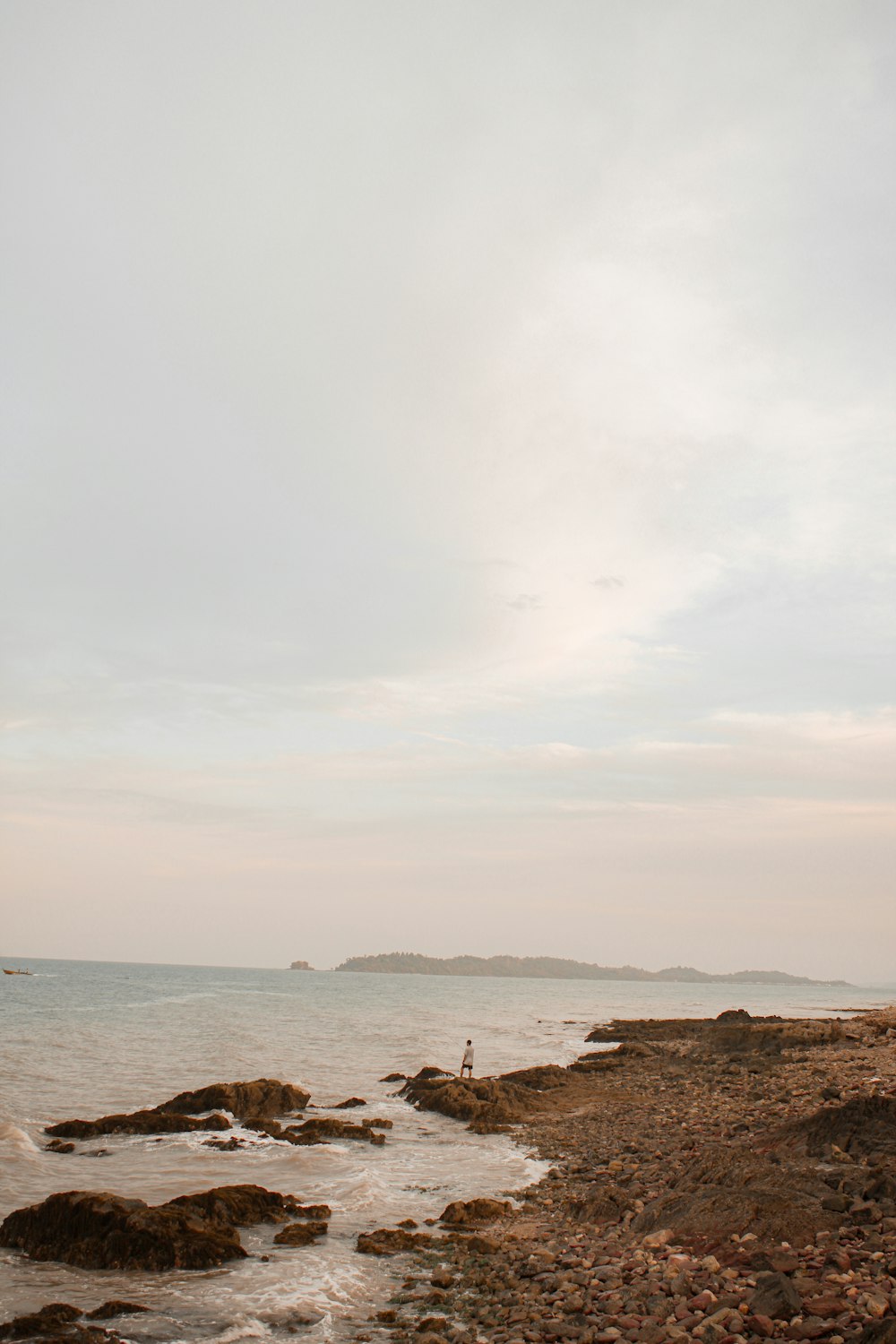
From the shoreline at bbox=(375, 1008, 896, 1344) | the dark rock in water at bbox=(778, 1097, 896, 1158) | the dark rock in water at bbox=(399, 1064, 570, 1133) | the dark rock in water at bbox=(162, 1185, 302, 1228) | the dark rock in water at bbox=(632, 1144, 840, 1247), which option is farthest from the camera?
the dark rock in water at bbox=(399, 1064, 570, 1133)

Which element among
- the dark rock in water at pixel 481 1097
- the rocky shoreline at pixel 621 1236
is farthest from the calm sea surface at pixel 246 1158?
the dark rock in water at pixel 481 1097

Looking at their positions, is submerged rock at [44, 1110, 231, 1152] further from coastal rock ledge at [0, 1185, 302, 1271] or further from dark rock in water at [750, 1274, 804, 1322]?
dark rock in water at [750, 1274, 804, 1322]

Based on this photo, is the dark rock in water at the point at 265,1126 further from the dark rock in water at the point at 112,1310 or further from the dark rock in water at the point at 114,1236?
the dark rock in water at the point at 112,1310

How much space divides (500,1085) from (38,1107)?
587 inches

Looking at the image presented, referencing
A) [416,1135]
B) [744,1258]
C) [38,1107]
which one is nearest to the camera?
[744,1258]

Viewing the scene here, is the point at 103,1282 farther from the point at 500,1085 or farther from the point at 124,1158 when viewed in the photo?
the point at 500,1085

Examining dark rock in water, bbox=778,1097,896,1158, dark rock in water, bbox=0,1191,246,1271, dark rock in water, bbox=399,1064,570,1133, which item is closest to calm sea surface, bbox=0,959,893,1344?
dark rock in water, bbox=0,1191,246,1271

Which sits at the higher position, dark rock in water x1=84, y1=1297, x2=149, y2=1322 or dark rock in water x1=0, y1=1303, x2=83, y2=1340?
dark rock in water x1=0, y1=1303, x2=83, y2=1340

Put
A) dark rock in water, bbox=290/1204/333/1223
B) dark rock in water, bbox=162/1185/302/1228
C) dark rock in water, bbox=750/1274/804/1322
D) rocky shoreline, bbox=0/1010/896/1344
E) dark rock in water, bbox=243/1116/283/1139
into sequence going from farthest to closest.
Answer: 1. dark rock in water, bbox=243/1116/283/1139
2. dark rock in water, bbox=290/1204/333/1223
3. dark rock in water, bbox=162/1185/302/1228
4. rocky shoreline, bbox=0/1010/896/1344
5. dark rock in water, bbox=750/1274/804/1322

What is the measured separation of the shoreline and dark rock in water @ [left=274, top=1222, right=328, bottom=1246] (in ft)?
6.46

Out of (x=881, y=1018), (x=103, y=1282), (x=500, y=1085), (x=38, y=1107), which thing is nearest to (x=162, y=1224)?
(x=103, y=1282)

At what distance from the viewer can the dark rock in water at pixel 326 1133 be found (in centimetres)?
2280

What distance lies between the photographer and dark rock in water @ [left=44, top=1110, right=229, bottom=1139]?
74.0ft

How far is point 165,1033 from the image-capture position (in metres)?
51.9
